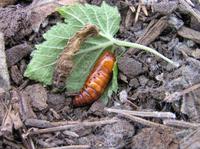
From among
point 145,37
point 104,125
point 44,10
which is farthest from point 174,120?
point 44,10

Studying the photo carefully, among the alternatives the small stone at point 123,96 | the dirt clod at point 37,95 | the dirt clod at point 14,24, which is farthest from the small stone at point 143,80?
the dirt clod at point 14,24

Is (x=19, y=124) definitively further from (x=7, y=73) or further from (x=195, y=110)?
(x=195, y=110)

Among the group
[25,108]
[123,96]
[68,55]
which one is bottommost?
[25,108]

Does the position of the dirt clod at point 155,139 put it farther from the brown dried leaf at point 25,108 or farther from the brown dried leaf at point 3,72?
the brown dried leaf at point 3,72

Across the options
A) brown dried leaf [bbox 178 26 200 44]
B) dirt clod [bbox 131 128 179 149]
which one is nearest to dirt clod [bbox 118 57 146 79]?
brown dried leaf [bbox 178 26 200 44]

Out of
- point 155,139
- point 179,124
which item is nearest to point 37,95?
point 155,139

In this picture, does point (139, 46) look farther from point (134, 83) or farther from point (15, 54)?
point (15, 54)
